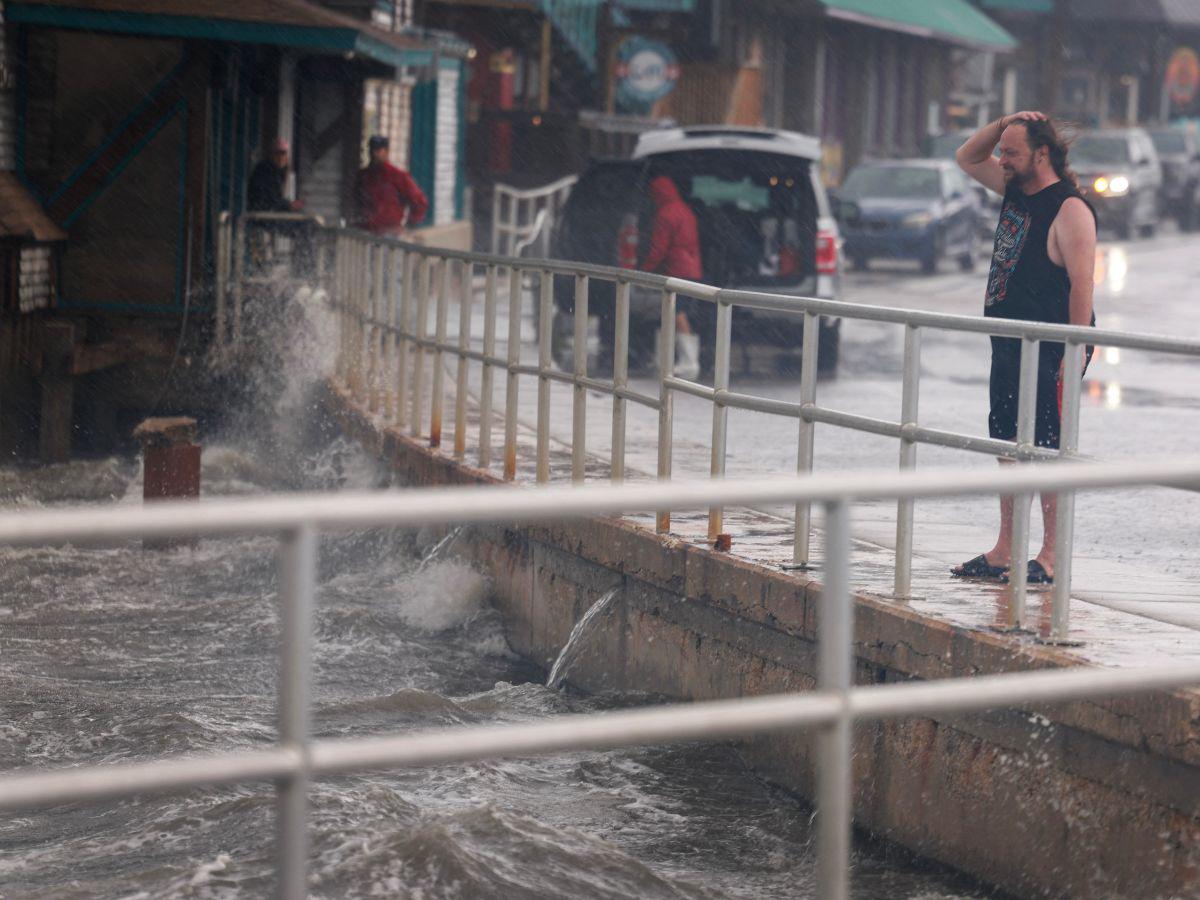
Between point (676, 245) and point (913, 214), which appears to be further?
point (913, 214)

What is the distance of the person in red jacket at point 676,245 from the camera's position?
49.1 feet

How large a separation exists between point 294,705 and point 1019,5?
147ft

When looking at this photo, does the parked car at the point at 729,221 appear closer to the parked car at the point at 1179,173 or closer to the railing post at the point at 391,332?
the railing post at the point at 391,332

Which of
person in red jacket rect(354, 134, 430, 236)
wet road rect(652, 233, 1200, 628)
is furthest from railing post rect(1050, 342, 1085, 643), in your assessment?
person in red jacket rect(354, 134, 430, 236)

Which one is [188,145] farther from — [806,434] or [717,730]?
[717,730]

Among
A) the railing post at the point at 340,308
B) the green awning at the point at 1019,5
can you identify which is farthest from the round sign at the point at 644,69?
the green awning at the point at 1019,5

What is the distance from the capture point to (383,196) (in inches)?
704

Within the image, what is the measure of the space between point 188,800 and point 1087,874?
306cm

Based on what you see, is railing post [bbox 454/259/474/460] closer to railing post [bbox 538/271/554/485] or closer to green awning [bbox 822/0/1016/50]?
railing post [bbox 538/271/554/485]

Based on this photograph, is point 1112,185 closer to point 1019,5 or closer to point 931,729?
point 1019,5

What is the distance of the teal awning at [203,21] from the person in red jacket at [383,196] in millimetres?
2160

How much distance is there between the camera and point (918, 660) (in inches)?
243

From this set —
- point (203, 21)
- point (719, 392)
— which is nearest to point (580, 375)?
point (719, 392)

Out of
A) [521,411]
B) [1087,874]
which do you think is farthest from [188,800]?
[521,411]
